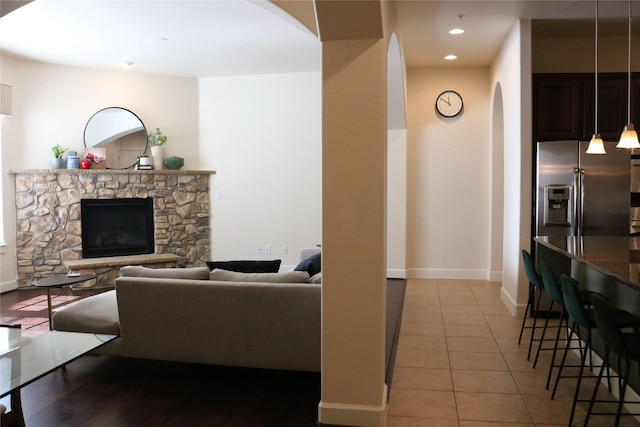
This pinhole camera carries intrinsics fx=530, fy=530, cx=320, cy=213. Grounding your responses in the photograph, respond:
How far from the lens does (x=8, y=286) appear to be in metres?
6.79

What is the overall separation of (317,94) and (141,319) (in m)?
4.90

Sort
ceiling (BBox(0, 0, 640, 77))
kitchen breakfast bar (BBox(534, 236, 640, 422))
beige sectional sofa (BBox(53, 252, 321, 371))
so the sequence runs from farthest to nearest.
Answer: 1. ceiling (BBox(0, 0, 640, 77))
2. beige sectional sofa (BBox(53, 252, 321, 371))
3. kitchen breakfast bar (BBox(534, 236, 640, 422))

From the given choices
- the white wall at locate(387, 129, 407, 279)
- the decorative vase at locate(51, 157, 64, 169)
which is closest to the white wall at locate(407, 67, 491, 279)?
the white wall at locate(387, 129, 407, 279)

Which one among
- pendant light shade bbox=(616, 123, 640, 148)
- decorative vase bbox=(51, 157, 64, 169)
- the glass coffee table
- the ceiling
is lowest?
the glass coffee table

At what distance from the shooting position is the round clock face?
733 centimetres

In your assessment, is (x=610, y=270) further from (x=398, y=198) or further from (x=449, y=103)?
(x=449, y=103)

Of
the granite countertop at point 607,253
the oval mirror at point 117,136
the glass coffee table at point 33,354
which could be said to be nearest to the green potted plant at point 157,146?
the oval mirror at point 117,136

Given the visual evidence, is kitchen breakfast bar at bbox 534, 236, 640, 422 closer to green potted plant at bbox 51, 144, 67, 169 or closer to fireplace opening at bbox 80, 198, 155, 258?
fireplace opening at bbox 80, 198, 155, 258

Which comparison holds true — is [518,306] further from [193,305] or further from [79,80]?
[79,80]

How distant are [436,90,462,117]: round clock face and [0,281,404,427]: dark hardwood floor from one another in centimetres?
419

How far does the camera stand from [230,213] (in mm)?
8047

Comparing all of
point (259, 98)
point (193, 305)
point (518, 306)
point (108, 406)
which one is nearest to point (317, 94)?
point (259, 98)

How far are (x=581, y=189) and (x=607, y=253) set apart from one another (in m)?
2.05

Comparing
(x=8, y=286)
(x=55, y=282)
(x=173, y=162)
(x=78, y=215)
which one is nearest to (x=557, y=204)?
(x=55, y=282)
